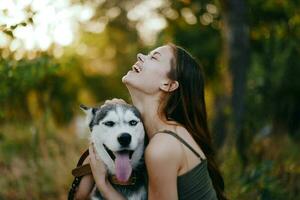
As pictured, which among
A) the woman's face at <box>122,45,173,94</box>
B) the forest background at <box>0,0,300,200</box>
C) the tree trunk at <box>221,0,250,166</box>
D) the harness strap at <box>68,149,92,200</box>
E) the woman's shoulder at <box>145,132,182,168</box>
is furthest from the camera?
the tree trunk at <box>221,0,250,166</box>

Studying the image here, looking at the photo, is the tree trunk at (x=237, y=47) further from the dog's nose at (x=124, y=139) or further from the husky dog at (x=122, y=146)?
the dog's nose at (x=124, y=139)

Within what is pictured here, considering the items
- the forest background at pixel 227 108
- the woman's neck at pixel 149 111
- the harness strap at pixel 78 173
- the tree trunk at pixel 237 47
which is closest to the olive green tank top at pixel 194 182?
the woman's neck at pixel 149 111

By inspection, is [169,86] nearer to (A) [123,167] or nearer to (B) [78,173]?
(A) [123,167]

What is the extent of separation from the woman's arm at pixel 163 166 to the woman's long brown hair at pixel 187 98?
1.48ft

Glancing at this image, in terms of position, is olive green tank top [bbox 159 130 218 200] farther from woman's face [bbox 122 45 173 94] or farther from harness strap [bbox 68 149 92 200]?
harness strap [bbox 68 149 92 200]

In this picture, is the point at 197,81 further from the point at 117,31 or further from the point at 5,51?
the point at 117,31

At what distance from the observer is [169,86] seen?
450cm

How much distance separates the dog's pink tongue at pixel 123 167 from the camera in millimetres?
4230

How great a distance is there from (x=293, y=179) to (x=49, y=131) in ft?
15.3

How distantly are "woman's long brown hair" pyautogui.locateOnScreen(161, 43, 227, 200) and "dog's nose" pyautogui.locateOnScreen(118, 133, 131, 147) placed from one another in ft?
1.34

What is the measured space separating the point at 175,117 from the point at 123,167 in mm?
626

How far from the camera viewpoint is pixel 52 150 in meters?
→ 9.45

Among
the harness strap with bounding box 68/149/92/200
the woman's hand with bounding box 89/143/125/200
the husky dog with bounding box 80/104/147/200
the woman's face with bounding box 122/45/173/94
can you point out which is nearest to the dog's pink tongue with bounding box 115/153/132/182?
the husky dog with bounding box 80/104/147/200

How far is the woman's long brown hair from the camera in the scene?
14.9 feet
